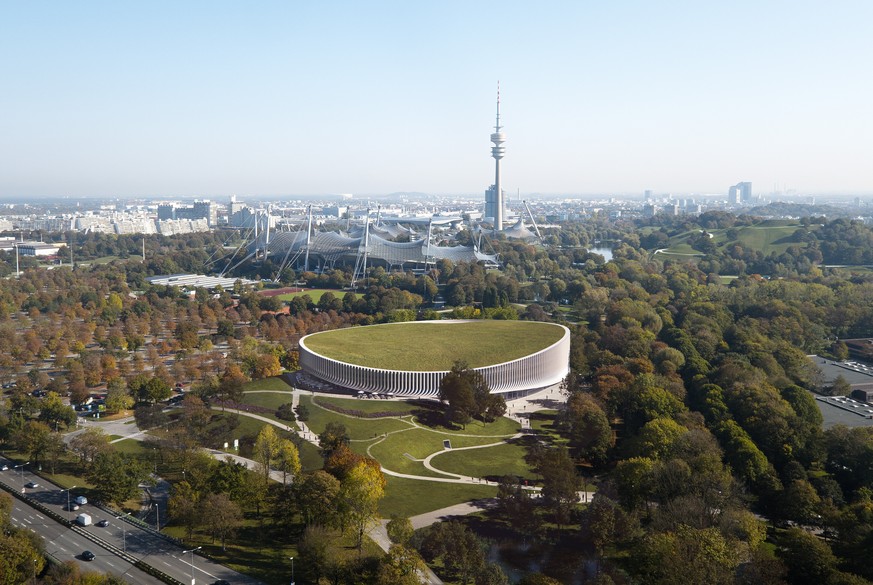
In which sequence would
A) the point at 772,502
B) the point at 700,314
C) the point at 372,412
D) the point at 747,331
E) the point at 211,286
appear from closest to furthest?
the point at 772,502 → the point at 372,412 → the point at 747,331 → the point at 700,314 → the point at 211,286

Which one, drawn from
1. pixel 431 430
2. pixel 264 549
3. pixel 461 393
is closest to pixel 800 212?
pixel 461 393

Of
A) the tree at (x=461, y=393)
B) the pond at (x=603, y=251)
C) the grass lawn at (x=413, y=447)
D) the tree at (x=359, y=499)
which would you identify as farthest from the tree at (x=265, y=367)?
the pond at (x=603, y=251)

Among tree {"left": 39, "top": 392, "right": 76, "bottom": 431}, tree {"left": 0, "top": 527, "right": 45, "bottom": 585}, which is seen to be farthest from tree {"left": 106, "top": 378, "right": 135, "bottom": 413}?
tree {"left": 0, "top": 527, "right": 45, "bottom": 585}

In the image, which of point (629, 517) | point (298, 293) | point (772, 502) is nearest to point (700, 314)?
point (772, 502)

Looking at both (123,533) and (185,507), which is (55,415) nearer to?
(123,533)

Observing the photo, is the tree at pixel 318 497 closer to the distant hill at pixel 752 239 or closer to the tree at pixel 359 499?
the tree at pixel 359 499

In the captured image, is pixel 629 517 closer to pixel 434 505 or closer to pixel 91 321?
pixel 434 505
